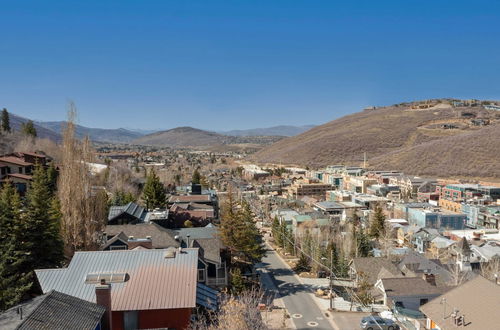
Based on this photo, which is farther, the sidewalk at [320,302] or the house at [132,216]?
the house at [132,216]

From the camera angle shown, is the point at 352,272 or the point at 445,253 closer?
the point at 352,272

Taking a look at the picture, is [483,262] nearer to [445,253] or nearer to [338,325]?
[445,253]

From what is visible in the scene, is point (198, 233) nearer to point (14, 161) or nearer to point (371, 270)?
point (371, 270)

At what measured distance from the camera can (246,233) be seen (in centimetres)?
3691

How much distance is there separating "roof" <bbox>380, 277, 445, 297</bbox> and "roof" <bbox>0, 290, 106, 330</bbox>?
25.4m

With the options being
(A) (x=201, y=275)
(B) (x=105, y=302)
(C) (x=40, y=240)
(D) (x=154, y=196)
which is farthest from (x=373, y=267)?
(C) (x=40, y=240)

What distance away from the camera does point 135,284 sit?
20875 mm

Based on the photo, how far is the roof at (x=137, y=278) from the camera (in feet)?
65.3

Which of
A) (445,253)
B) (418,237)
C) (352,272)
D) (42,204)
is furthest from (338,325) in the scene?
(418,237)

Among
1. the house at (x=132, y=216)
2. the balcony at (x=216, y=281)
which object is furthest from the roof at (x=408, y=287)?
the house at (x=132, y=216)

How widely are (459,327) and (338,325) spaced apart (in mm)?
9439

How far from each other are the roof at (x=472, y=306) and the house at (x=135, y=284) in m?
14.7

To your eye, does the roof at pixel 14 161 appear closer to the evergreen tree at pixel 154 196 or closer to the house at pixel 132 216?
the evergreen tree at pixel 154 196

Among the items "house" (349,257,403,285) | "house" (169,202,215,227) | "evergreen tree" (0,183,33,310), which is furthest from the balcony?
"house" (169,202,215,227)
